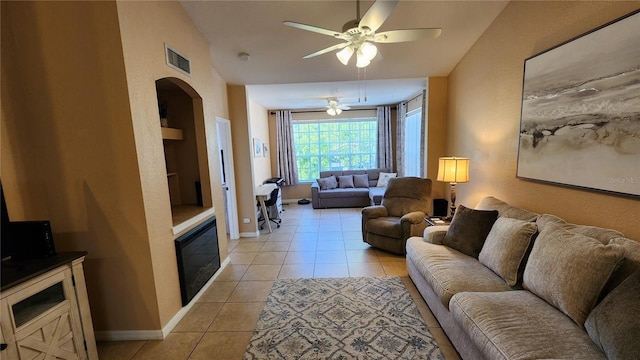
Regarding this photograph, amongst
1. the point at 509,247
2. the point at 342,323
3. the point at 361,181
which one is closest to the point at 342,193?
the point at 361,181

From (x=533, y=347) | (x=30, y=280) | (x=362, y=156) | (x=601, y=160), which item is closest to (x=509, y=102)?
(x=601, y=160)

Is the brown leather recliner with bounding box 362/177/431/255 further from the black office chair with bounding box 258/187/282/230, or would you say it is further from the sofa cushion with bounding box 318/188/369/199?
the sofa cushion with bounding box 318/188/369/199

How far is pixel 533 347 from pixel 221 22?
3.62m

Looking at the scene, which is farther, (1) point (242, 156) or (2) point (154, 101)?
(1) point (242, 156)

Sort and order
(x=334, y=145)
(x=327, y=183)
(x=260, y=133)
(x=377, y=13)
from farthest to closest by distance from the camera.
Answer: (x=334, y=145), (x=327, y=183), (x=260, y=133), (x=377, y=13)

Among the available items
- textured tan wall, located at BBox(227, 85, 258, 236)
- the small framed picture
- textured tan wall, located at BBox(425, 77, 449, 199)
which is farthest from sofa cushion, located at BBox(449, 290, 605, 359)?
the small framed picture

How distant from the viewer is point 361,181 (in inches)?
265

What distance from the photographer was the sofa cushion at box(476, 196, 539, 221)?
2084 millimetres

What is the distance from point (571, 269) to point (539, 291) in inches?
10.4

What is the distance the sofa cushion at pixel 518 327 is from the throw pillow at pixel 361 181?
503 cm

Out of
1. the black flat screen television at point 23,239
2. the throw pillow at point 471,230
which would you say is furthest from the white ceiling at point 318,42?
the black flat screen television at point 23,239

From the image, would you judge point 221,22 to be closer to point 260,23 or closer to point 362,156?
point 260,23

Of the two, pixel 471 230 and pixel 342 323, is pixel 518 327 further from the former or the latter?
pixel 342 323

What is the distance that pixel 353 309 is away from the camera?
7.61 ft
